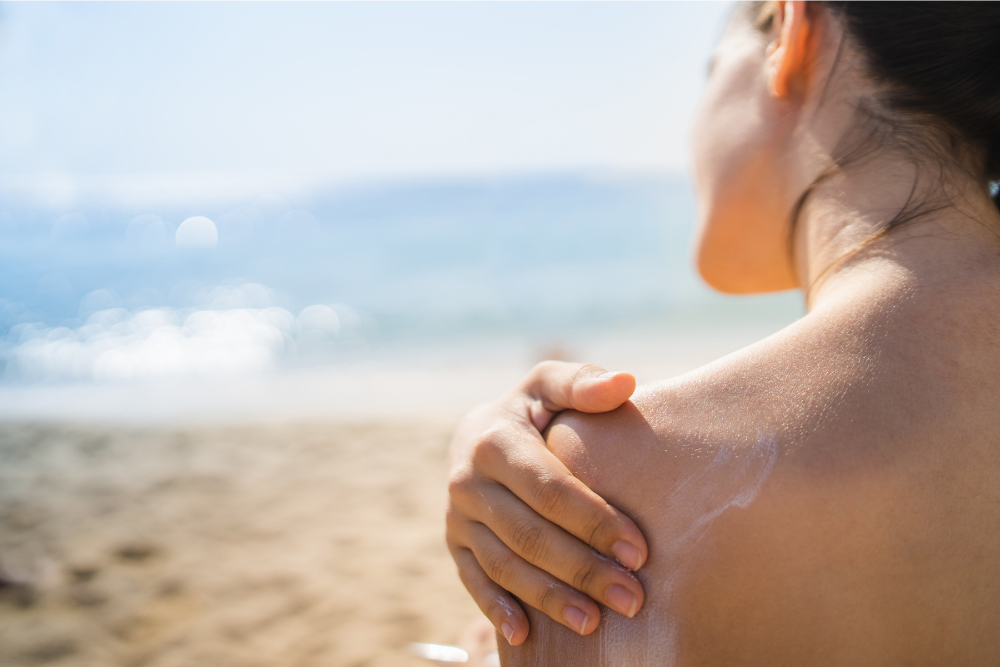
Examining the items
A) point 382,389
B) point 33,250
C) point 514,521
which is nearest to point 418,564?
point 514,521

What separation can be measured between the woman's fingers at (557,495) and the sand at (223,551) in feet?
5.58

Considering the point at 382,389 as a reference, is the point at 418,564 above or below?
below

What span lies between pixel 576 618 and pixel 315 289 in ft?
37.2

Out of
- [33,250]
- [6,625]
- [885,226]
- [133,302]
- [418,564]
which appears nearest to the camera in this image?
[885,226]

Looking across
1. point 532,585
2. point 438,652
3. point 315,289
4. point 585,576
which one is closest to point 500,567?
point 532,585

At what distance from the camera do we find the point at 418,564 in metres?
3.02

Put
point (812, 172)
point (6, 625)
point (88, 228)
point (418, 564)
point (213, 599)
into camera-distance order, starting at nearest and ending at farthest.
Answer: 1. point (812, 172)
2. point (6, 625)
3. point (213, 599)
4. point (418, 564)
5. point (88, 228)

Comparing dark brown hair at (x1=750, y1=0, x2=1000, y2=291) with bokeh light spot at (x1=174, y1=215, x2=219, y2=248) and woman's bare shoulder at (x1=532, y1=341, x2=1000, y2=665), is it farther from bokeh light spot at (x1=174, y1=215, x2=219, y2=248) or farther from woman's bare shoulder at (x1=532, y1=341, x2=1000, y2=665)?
bokeh light spot at (x1=174, y1=215, x2=219, y2=248)

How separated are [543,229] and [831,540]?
19.1m

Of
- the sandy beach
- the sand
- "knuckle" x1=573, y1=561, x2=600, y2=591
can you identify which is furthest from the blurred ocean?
"knuckle" x1=573, y1=561, x2=600, y2=591

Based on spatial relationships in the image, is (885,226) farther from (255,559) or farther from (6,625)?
(6,625)

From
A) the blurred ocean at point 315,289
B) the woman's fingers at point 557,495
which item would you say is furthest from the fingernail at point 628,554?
the blurred ocean at point 315,289

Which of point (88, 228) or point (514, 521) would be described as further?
point (88, 228)

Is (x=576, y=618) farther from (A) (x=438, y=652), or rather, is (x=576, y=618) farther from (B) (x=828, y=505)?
(A) (x=438, y=652)
